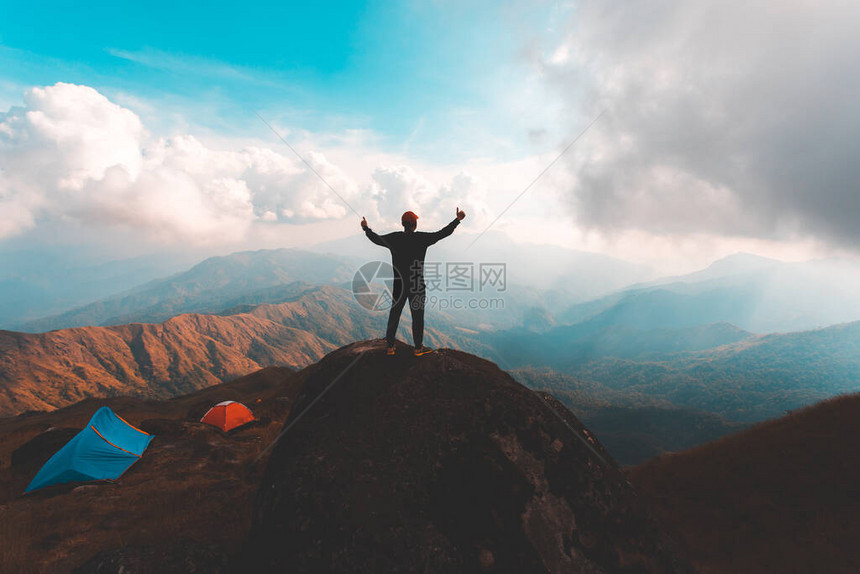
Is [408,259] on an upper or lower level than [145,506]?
upper

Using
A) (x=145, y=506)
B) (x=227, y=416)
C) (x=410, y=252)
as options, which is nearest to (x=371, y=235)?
(x=410, y=252)

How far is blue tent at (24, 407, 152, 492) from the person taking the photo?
15586mm

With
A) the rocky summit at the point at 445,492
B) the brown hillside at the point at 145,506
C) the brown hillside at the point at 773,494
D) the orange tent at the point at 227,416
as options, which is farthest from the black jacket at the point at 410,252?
the orange tent at the point at 227,416

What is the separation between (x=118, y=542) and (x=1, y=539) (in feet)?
12.6

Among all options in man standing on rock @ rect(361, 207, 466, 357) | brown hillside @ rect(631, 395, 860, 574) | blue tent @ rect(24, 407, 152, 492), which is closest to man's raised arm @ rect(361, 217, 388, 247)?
man standing on rock @ rect(361, 207, 466, 357)

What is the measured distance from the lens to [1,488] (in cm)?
1525

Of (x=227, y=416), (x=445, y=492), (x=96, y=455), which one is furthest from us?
(x=227, y=416)

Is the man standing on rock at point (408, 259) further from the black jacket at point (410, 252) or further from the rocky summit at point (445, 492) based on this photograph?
the rocky summit at point (445, 492)

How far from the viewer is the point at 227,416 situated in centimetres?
3077

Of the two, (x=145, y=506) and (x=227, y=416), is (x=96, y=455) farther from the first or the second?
(x=227, y=416)

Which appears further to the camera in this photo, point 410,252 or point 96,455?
point 96,455

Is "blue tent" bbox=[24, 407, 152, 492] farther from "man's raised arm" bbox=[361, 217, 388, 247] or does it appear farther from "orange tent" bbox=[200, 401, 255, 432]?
"man's raised arm" bbox=[361, 217, 388, 247]

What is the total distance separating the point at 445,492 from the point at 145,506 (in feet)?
42.5

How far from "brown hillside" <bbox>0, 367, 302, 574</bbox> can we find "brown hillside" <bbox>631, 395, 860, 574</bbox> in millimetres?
16747
